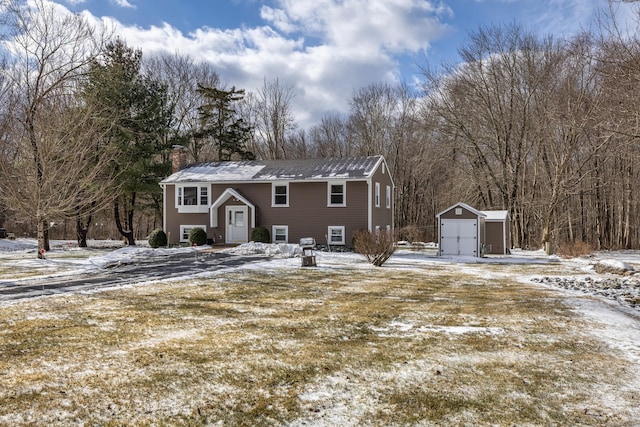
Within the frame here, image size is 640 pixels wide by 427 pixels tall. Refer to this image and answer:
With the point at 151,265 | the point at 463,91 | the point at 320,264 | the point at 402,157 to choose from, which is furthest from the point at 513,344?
the point at 402,157

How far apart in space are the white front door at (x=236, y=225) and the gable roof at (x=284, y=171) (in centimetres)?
177

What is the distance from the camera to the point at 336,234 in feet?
78.9

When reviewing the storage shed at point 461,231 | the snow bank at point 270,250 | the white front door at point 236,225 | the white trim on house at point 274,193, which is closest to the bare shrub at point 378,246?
the snow bank at point 270,250

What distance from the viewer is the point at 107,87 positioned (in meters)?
27.8

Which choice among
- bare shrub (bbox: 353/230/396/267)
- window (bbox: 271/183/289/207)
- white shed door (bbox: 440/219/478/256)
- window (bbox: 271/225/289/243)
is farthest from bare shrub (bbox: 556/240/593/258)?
Answer: window (bbox: 271/183/289/207)

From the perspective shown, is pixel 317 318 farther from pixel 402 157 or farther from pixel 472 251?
pixel 402 157

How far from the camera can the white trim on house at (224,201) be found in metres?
24.8

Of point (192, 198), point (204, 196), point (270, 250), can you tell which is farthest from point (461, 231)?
point (192, 198)

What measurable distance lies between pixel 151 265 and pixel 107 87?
1743cm

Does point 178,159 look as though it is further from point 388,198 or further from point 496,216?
point 496,216

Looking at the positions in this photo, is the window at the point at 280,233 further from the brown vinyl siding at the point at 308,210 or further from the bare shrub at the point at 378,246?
the bare shrub at the point at 378,246

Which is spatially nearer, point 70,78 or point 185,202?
point 70,78

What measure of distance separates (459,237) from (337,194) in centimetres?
689

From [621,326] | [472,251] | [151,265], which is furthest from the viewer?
[472,251]
